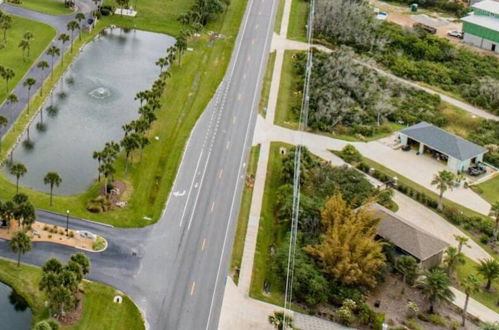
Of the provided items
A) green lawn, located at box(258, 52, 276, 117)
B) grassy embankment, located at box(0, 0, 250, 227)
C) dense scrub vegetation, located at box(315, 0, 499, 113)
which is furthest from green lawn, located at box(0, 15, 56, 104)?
dense scrub vegetation, located at box(315, 0, 499, 113)

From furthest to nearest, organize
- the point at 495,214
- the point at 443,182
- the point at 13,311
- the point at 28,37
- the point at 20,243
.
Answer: the point at 28,37, the point at 443,182, the point at 495,214, the point at 20,243, the point at 13,311

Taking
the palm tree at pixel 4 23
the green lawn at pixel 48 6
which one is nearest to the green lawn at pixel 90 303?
the palm tree at pixel 4 23

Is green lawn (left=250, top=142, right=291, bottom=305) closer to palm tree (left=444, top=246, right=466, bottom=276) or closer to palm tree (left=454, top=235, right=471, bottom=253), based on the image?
palm tree (left=444, top=246, right=466, bottom=276)

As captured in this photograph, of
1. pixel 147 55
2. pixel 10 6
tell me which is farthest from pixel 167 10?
pixel 10 6

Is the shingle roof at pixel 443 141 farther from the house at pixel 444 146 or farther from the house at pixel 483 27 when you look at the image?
the house at pixel 483 27

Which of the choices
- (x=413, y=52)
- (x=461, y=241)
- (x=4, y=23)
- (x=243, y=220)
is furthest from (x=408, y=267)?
(x=4, y=23)

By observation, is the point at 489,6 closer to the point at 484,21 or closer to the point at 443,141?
the point at 484,21
